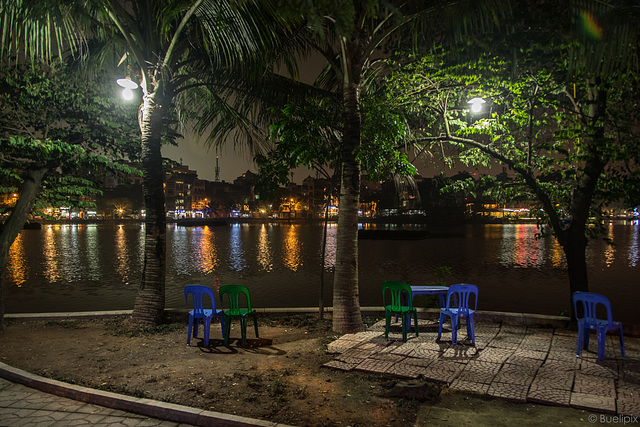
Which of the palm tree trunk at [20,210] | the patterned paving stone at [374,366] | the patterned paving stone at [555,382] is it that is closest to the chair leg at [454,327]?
the patterned paving stone at [374,366]

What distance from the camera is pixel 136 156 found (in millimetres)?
10117

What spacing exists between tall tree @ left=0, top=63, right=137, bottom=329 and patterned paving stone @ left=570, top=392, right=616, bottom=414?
26.4 feet

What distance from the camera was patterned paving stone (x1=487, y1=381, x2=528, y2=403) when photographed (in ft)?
15.7

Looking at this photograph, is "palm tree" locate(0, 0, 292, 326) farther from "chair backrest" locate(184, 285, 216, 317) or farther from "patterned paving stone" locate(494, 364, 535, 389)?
"patterned paving stone" locate(494, 364, 535, 389)

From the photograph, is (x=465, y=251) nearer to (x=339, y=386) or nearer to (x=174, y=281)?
(x=174, y=281)

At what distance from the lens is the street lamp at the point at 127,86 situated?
8.16 m

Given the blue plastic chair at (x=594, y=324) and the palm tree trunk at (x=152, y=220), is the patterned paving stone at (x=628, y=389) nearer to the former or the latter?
the blue plastic chair at (x=594, y=324)

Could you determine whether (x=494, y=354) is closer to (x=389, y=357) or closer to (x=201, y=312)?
(x=389, y=357)

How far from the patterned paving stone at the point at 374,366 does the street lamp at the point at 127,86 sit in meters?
6.28

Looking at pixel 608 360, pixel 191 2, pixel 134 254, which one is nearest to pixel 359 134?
pixel 191 2

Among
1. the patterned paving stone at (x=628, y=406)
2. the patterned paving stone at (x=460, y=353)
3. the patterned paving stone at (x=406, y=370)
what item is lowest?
the patterned paving stone at (x=460, y=353)

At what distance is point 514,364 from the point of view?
5918 millimetres

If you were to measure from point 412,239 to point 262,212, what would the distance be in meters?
117

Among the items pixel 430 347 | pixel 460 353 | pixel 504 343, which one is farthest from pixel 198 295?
pixel 504 343
